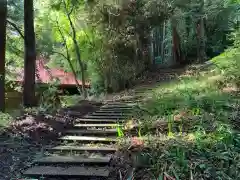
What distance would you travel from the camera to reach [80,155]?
443 centimetres

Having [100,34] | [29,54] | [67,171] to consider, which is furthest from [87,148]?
[100,34]

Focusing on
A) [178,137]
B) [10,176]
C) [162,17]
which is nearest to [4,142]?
[10,176]

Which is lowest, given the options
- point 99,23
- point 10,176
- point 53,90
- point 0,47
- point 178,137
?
point 10,176

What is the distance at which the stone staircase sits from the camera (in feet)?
12.6

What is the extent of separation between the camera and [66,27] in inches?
578

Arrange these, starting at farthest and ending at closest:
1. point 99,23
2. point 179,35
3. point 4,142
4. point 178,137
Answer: point 179,35, point 99,23, point 4,142, point 178,137

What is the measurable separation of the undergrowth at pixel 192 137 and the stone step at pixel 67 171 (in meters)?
0.49

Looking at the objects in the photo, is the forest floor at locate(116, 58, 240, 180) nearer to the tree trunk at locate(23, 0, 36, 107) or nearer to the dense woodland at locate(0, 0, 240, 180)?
the dense woodland at locate(0, 0, 240, 180)

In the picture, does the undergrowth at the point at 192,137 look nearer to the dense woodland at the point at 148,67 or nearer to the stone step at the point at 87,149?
the dense woodland at the point at 148,67

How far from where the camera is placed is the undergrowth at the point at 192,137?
11.8 feet

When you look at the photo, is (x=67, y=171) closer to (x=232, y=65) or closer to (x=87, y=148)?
(x=87, y=148)

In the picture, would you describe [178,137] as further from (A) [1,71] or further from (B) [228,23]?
(B) [228,23]

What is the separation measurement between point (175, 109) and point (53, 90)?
9033 mm

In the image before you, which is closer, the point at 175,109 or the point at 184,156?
the point at 184,156
